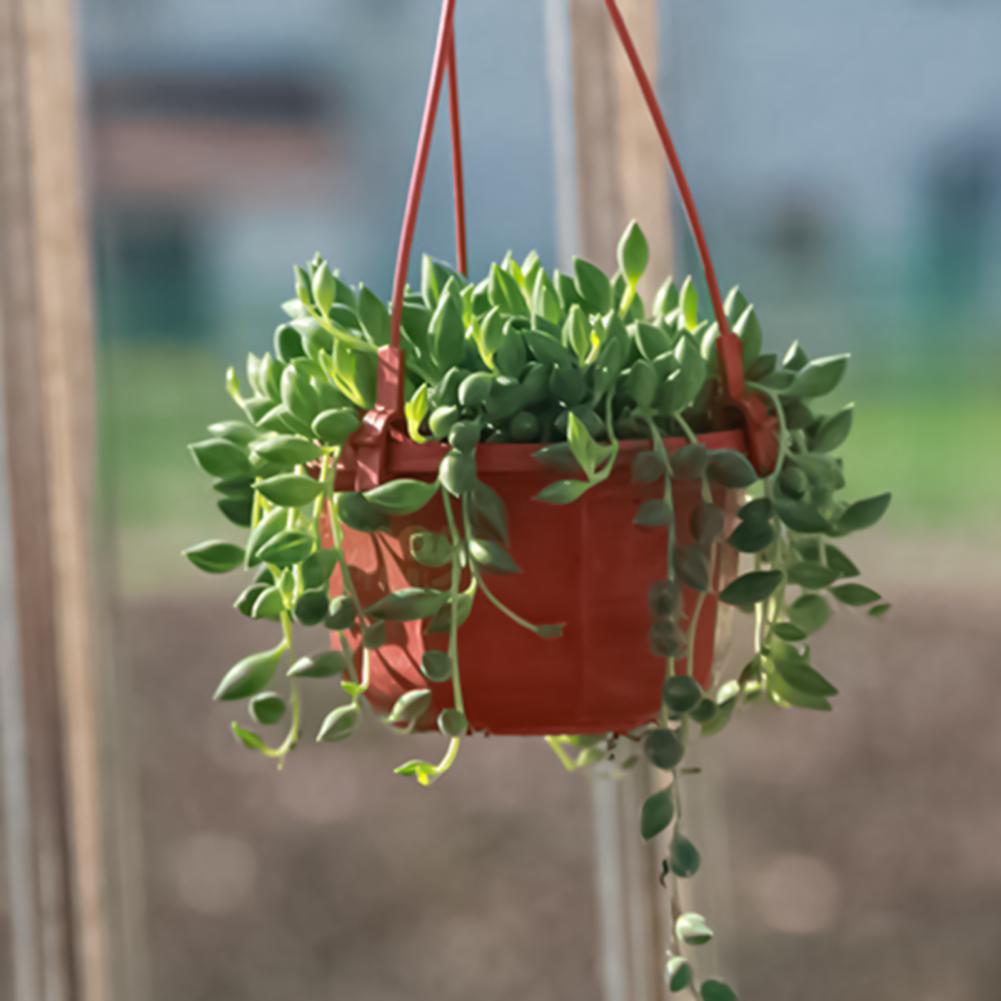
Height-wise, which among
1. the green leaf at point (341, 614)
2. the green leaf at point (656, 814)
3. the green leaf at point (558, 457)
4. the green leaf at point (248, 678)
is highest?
the green leaf at point (558, 457)

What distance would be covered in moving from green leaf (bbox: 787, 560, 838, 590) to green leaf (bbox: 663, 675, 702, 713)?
10cm

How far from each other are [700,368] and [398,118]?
1.40 metres

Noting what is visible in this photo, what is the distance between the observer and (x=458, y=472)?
590 mm

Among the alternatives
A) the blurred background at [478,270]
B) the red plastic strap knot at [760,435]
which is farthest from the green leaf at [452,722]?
the blurred background at [478,270]

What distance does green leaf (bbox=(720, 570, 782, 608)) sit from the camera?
640 millimetres

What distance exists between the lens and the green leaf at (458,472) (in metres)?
0.59

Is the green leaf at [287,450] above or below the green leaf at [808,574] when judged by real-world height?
above

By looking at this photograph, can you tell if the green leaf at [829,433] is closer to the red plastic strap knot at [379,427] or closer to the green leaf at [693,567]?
the green leaf at [693,567]

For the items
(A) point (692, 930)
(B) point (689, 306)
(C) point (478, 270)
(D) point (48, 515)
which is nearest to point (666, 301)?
(B) point (689, 306)

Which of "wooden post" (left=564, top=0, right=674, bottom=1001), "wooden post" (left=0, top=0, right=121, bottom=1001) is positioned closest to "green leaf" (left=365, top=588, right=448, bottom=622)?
"wooden post" (left=564, top=0, right=674, bottom=1001)

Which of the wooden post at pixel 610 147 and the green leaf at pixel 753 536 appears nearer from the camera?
the green leaf at pixel 753 536

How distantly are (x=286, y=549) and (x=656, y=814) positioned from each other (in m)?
0.24

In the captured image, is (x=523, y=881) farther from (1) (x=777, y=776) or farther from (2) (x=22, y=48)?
(2) (x=22, y=48)

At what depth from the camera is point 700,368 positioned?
0.63 m
